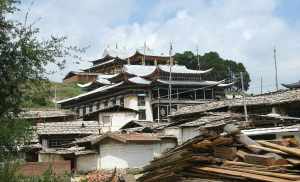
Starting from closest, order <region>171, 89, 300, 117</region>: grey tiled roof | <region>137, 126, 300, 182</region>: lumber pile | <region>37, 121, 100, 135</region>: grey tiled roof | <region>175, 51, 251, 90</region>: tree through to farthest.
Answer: <region>137, 126, 300, 182</region>: lumber pile
<region>171, 89, 300, 117</region>: grey tiled roof
<region>37, 121, 100, 135</region>: grey tiled roof
<region>175, 51, 251, 90</region>: tree

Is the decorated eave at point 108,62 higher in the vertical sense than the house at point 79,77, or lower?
higher

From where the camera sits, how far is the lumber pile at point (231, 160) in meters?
7.83

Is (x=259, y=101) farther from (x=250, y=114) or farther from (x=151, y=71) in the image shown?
(x=151, y=71)

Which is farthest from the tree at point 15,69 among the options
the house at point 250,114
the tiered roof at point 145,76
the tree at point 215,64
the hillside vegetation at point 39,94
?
the tree at point 215,64

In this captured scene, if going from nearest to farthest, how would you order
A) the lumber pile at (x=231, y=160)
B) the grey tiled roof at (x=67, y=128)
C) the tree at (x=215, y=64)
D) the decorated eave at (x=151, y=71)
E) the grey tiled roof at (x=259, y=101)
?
1. the lumber pile at (x=231, y=160)
2. the grey tiled roof at (x=259, y=101)
3. the grey tiled roof at (x=67, y=128)
4. the decorated eave at (x=151, y=71)
5. the tree at (x=215, y=64)

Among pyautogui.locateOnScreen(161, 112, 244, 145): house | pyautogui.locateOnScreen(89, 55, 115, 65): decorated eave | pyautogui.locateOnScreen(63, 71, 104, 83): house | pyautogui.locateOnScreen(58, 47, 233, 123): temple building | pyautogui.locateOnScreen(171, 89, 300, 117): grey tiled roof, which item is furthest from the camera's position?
pyautogui.locateOnScreen(63, 71, 104, 83): house

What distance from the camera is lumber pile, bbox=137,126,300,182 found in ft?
25.7

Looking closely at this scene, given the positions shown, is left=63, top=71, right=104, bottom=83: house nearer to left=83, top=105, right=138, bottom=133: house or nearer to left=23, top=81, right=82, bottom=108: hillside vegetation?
left=83, top=105, right=138, bottom=133: house

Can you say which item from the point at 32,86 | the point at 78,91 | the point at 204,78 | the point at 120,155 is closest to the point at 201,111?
the point at 120,155

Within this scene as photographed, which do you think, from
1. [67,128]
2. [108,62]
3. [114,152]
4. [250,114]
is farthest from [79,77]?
[250,114]

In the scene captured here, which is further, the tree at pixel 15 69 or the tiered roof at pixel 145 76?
the tiered roof at pixel 145 76

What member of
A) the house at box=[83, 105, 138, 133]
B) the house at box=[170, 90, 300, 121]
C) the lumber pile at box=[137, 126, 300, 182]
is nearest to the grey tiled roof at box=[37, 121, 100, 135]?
the house at box=[83, 105, 138, 133]

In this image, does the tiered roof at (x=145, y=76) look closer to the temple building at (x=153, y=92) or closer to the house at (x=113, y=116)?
the temple building at (x=153, y=92)

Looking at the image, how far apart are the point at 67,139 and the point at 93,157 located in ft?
29.5
